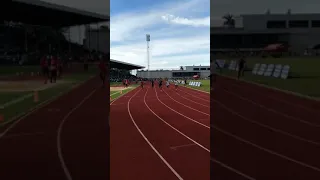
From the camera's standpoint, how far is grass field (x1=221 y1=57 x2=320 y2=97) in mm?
7586

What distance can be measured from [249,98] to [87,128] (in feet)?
14.7

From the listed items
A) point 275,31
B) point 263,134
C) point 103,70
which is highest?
point 275,31

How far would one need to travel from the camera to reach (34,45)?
6113 mm

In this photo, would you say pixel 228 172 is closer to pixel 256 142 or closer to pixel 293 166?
pixel 293 166

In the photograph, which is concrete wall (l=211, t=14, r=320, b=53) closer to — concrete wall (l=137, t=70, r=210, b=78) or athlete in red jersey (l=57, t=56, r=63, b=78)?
athlete in red jersey (l=57, t=56, r=63, b=78)

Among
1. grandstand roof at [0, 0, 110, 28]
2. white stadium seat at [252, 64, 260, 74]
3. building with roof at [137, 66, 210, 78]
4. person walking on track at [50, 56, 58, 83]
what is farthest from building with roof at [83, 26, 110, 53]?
building with roof at [137, 66, 210, 78]

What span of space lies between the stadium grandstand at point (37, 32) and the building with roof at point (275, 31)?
293 cm

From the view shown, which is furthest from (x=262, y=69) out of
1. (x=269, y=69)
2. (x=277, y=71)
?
(x=277, y=71)

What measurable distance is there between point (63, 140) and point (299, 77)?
6063 millimetres

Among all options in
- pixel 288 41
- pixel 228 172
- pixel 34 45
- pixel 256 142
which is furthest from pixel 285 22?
pixel 34 45

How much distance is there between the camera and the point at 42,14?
5.75 m

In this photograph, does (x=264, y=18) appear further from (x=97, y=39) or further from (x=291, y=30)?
(x=97, y=39)

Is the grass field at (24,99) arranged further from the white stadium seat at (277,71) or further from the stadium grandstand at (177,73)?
the stadium grandstand at (177,73)

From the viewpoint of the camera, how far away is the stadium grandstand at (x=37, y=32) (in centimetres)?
542
